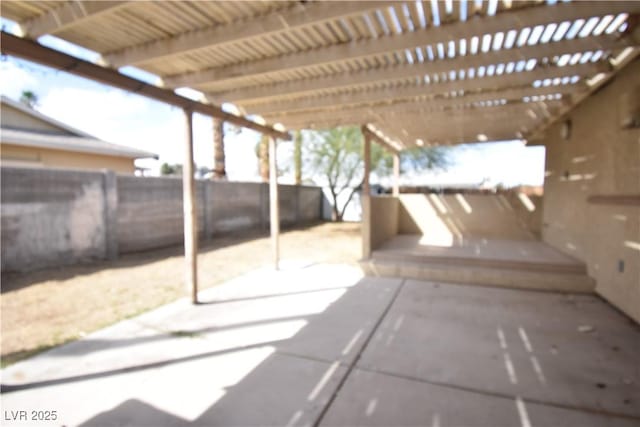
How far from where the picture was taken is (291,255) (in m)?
7.05

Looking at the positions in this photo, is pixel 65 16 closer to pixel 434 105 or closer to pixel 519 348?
pixel 434 105

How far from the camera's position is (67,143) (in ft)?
29.6

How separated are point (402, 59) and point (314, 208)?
11870 millimetres

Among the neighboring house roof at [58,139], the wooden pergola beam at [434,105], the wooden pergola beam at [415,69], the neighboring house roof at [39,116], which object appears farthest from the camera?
the neighboring house roof at [39,116]

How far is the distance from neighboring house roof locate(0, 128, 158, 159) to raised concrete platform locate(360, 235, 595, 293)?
900 centimetres

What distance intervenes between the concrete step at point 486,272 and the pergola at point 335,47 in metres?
2.37

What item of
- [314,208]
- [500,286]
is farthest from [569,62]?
[314,208]

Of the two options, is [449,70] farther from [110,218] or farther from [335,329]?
[110,218]

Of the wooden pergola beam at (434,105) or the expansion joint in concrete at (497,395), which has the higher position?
the wooden pergola beam at (434,105)

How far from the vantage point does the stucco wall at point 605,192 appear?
3314 mm

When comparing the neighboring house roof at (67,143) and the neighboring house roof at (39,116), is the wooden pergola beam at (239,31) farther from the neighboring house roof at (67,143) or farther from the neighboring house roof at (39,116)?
the neighboring house roof at (39,116)

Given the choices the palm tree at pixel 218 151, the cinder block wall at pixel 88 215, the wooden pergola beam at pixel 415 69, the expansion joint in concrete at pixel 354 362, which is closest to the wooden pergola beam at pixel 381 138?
the wooden pergola beam at pixel 415 69

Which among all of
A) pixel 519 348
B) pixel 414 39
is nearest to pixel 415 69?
pixel 414 39

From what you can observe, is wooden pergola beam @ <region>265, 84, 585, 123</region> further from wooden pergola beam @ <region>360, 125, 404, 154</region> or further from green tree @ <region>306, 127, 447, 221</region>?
green tree @ <region>306, 127, 447, 221</region>
